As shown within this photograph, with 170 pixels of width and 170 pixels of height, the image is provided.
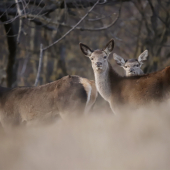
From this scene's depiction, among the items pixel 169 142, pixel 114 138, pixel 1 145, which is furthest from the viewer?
pixel 1 145

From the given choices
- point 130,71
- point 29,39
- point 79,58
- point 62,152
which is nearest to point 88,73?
point 79,58

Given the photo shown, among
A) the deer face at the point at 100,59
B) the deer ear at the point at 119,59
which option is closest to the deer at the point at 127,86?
the deer face at the point at 100,59

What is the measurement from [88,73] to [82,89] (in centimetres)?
1144

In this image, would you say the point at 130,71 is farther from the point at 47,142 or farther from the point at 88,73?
the point at 88,73

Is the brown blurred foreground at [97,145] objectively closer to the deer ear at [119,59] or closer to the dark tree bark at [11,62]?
the deer ear at [119,59]

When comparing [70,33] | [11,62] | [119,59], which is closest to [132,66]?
[119,59]

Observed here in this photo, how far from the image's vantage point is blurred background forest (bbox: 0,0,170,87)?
39.6 ft

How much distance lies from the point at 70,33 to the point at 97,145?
14358 millimetres

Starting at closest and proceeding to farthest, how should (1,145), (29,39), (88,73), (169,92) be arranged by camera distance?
(169,92) → (1,145) → (88,73) → (29,39)

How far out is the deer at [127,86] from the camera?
710cm

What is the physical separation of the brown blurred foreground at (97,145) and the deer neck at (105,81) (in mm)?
642

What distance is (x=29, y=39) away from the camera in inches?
846

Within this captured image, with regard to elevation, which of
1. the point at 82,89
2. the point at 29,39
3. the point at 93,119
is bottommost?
the point at 93,119

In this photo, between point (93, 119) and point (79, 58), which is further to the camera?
point (79, 58)
